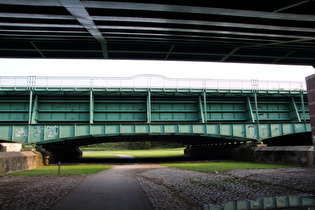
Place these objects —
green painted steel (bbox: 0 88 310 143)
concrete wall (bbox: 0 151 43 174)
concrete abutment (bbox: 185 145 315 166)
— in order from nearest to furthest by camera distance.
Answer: concrete wall (bbox: 0 151 43 174) < concrete abutment (bbox: 185 145 315 166) < green painted steel (bbox: 0 88 310 143)

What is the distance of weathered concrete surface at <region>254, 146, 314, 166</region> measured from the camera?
17.0 metres

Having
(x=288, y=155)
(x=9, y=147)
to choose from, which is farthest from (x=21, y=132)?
(x=288, y=155)

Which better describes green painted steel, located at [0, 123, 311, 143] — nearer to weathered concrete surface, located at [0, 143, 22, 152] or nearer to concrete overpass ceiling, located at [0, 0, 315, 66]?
weathered concrete surface, located at [0, 143, 22, 152]

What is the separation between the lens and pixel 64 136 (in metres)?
25.7

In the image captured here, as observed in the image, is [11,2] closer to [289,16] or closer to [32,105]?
[289,16]

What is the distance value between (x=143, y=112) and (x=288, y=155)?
55.6ft

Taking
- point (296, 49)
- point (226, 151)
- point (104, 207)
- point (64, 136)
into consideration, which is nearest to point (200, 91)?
point (226, 151)

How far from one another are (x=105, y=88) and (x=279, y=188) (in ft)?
75.4

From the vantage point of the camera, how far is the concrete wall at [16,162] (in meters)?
16.1

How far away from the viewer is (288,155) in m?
18.9

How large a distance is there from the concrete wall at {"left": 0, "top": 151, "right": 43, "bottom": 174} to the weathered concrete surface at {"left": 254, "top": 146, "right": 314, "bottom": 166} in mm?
20796

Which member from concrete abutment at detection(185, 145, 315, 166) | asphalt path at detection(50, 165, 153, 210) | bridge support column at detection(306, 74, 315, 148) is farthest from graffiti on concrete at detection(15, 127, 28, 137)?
bridge support column at detection(306, 74, 315, 148)

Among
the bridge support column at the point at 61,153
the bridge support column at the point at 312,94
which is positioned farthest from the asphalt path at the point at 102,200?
the bridge support column at the point at 61,153

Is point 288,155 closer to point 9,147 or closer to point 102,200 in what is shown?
point 102,200
